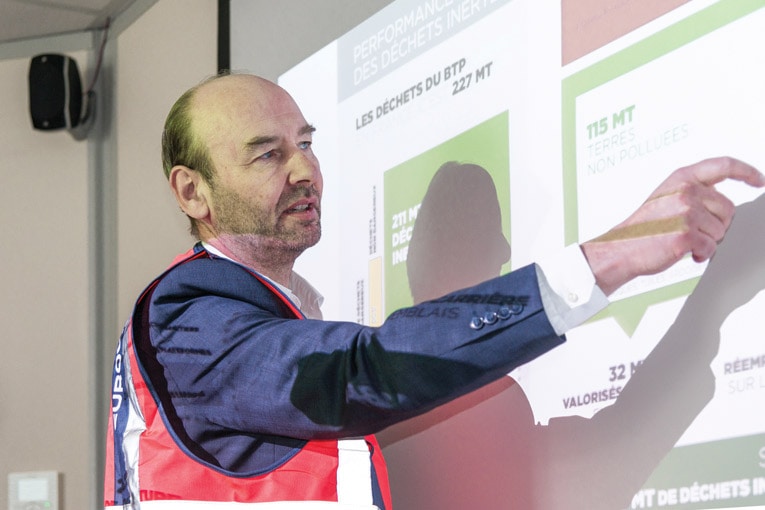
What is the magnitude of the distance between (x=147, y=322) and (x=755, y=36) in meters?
0.68

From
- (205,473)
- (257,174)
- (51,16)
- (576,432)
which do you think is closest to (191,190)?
(257,174)

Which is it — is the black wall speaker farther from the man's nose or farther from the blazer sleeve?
the blazer sleeve

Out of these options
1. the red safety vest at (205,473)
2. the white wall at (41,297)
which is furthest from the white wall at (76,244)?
the red safety vest at (205,473)

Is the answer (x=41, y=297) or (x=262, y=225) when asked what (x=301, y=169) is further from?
(x=41, y=297)

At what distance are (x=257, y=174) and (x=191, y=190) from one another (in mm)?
103

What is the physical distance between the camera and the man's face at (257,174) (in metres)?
1.39

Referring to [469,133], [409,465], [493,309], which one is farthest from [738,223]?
[409,465]

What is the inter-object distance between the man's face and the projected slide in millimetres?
266

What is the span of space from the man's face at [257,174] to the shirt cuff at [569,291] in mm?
516

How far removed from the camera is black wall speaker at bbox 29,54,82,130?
2926 millimetres

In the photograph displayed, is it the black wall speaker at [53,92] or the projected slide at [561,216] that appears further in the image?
the black wall speaker at [53,92]

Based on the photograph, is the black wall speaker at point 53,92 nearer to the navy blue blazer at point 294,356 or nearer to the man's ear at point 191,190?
the man's ear at point 191,190

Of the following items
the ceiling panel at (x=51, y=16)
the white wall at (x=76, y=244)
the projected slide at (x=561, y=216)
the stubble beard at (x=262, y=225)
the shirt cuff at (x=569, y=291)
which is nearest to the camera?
the shirt cuff at (x=569, y=291)

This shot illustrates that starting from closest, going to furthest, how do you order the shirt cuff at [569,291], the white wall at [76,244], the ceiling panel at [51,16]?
1. the shirt cuff at [569,291]
2. the white wall at [76,244]
3. the ceiling panel at [51,16]
